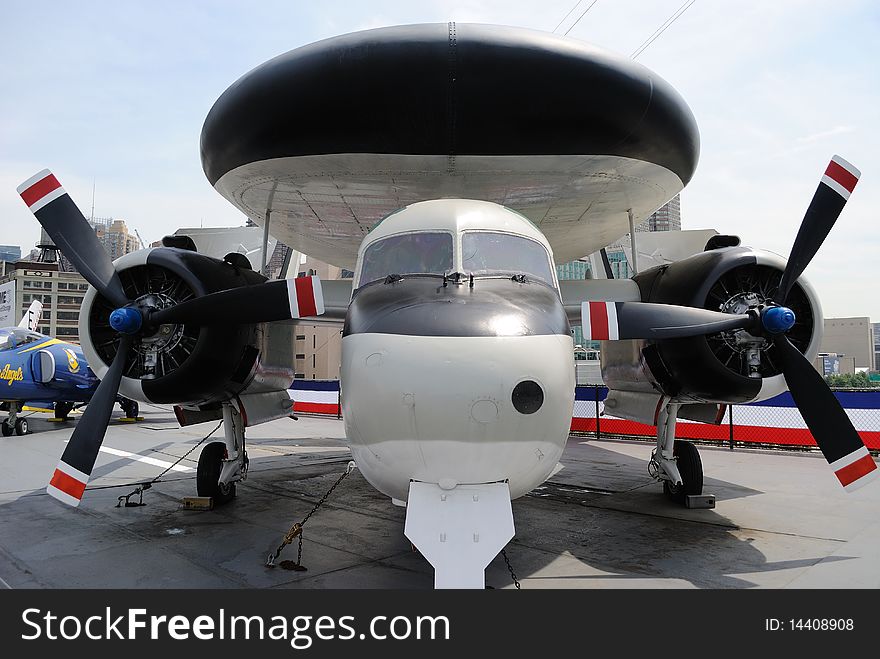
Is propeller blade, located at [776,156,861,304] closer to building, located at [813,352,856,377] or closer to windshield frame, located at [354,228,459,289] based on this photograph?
windshield frame, located at [354,228,459,289]

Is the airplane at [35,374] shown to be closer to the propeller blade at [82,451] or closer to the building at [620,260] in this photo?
the propeller blade at [82,451]

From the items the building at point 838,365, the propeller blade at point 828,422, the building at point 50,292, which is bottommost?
the building at point 838,365

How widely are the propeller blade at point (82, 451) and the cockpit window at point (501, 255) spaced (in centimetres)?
408

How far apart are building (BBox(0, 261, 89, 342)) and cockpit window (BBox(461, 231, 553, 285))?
96.6m

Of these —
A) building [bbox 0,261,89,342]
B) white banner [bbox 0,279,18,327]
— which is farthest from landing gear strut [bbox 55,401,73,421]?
building [bbox 0,261,89,342]

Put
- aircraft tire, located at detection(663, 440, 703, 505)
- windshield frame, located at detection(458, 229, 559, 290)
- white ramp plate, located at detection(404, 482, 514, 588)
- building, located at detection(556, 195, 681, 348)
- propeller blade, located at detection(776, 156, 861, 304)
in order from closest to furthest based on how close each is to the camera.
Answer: white ramp plate, located at detection(404, 482, 514, 588), windshield frame, located at detection(458, 229, 559, 290), propeller blade, located at detection(776, 156, 861, 304), aircraft tire, located at detection(663, 440, 703, 505), building, located at detection(556, 195, 681, 348)

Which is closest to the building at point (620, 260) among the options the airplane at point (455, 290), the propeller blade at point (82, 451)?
the airplane at point (455, 290)

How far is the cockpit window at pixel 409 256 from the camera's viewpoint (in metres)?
5.19

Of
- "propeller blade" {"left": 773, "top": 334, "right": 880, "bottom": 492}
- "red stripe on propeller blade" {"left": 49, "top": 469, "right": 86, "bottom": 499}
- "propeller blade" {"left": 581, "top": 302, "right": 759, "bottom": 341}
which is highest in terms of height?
"propeller blade" {"left": 581, "top": 302, "right": 759, "bottom": 341}

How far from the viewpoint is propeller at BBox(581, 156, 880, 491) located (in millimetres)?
5387

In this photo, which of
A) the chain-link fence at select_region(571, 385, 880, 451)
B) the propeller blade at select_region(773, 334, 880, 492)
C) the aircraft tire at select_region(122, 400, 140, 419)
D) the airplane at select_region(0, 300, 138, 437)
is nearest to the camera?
the propeller blade at select_region(773, 334, 880, 492)
